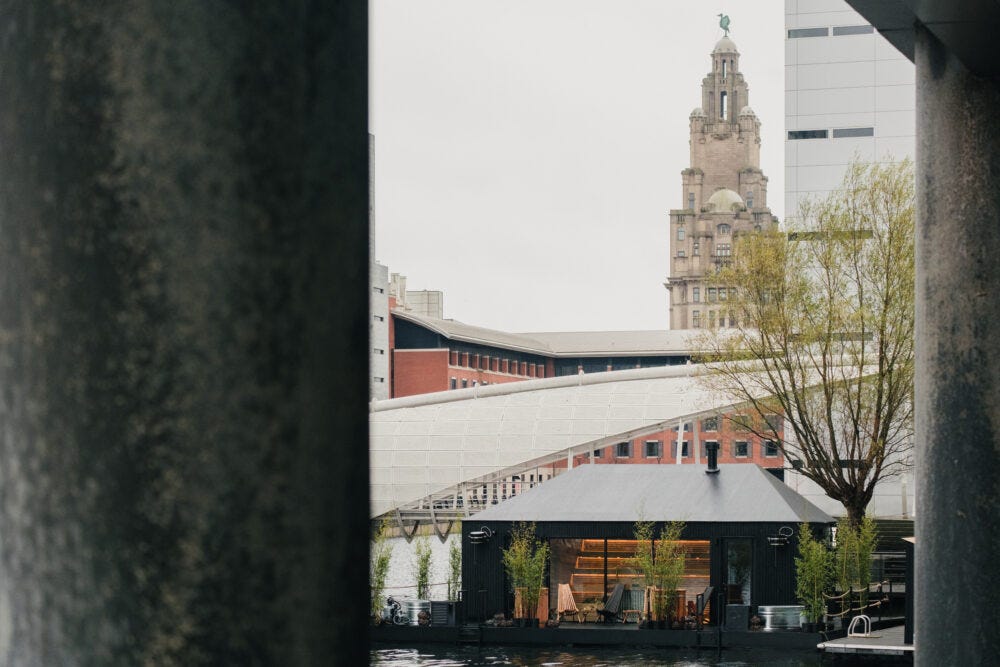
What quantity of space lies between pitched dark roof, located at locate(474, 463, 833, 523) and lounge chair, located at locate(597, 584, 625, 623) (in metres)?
1.67

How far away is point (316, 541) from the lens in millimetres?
1163

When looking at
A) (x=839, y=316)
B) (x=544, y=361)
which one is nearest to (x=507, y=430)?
(x=839, y=316)

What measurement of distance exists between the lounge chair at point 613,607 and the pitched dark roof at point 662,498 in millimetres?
1667

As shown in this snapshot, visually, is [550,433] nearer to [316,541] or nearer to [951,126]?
[951,126]

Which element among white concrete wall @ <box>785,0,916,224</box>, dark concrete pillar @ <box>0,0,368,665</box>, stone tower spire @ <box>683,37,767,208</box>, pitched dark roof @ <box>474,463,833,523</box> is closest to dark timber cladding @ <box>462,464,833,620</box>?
pitched dark roof @ <box>474,463,833,523</box>

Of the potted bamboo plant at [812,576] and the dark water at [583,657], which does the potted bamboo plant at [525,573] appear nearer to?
the dark water at [583,657]

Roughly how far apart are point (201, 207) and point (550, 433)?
202 feet

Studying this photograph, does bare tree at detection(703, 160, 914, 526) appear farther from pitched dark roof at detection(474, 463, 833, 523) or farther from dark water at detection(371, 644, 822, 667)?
dark water at detection(371, 644, 822, 667)

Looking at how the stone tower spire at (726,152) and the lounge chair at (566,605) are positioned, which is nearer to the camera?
the lounge chair at (566,605)

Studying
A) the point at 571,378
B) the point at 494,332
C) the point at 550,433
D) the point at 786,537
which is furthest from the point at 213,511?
the point at 494,332

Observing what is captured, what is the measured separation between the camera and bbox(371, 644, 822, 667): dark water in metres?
27.6

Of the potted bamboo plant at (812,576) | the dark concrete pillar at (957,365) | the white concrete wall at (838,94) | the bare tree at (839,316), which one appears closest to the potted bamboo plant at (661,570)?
the potted bamboo plant at (812,576)

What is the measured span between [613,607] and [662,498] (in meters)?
2.98

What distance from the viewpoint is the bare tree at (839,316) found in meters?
35.2
